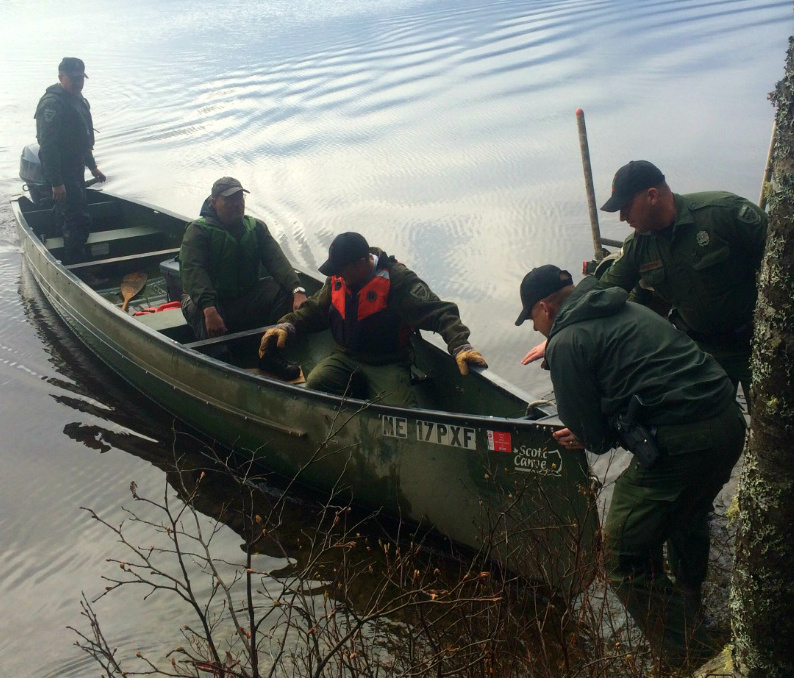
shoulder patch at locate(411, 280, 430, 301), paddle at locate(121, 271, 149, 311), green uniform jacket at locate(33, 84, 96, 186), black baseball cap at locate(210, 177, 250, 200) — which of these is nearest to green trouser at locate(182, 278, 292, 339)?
black baseball cap at locate(210, 177, 250, 200)

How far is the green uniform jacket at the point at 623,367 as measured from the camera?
135 inches

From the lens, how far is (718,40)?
23.3 meters

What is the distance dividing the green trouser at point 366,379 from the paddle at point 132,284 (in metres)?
4.09

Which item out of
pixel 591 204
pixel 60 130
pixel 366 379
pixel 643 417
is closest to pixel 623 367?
pixel 643 417

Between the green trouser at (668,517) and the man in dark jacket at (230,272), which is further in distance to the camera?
the man in dark jacket at (230,272)

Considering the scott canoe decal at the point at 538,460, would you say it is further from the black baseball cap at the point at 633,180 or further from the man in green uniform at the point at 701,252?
the black baseball cap at the point at 633,180

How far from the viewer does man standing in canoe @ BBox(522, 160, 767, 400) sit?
14.4 feet

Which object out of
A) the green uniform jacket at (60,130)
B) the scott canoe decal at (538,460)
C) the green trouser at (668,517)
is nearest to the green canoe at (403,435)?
the scott canoe decal at (538,460)

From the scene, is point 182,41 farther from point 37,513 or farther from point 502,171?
point 37,513

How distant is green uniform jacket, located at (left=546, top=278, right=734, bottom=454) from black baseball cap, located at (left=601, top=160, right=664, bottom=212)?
1045 millimetres

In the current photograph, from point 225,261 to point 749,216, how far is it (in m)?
4.07

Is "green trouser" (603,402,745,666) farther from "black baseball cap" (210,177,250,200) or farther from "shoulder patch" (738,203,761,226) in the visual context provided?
"black baseball cap" (210,177,250,200)

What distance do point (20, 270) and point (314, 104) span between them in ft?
35.5

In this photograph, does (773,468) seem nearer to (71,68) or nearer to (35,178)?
(71,68)
